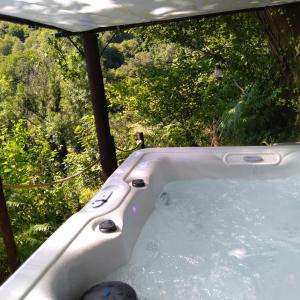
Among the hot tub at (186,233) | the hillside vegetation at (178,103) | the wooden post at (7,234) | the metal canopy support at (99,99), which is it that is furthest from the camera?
the hillside vegetation at (178,103)

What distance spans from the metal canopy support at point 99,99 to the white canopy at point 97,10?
323 mm

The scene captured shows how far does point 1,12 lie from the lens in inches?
87.4

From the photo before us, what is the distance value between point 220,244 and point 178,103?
400cm

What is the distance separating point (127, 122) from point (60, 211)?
337 centimetres

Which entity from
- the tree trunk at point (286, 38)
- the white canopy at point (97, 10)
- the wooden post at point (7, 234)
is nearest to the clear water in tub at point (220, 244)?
the wooden post at point (7, 234)

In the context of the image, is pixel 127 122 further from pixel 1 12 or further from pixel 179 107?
pixel 1 12

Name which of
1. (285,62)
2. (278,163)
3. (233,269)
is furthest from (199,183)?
(285,62)

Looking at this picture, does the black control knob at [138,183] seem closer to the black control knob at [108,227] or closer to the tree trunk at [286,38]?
the black control knob at [108,227]

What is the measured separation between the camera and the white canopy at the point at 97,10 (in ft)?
6.93

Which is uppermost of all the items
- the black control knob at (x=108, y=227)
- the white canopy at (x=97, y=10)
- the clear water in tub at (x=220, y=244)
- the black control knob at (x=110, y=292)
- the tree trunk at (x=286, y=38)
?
the white canopy at (x=97, y=10)

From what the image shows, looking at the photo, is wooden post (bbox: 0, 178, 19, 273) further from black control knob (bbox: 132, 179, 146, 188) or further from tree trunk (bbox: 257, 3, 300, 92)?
tree trunk (bbox: 257, 3, 300, 92)

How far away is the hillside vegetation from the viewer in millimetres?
3984

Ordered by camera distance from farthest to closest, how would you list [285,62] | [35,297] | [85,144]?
1. [85,144]
2. [285,62]
3. [35,297]

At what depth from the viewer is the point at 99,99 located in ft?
12.0
